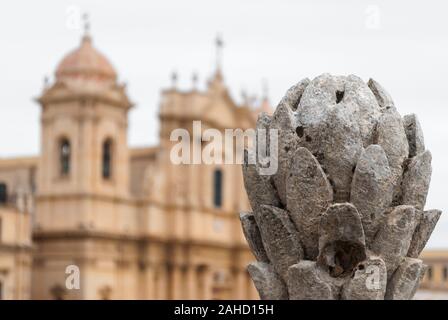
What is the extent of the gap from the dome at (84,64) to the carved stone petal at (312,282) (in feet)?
110

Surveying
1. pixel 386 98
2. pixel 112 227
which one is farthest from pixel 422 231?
pixel 112 227

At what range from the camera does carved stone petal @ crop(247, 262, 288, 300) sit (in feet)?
27.0

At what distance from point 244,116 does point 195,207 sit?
18.9 feet

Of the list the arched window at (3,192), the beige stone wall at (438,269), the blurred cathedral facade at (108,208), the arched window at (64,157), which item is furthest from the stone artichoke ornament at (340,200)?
the beige stone wall at (438,269)

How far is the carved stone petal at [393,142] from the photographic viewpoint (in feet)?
26.6

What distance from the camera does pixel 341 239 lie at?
7.89m

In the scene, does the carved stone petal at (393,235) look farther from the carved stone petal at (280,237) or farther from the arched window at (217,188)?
the arched window at (217,188)

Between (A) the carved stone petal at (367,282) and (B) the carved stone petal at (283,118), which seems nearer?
(A) the carved stone petal at (367,282)

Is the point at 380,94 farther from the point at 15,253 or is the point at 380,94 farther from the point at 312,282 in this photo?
the point at 15,253

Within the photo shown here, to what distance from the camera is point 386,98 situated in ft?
28.1

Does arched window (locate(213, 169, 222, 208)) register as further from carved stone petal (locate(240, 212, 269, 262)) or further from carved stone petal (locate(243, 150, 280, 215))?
carved stone petal (locate(243, 150, 280, 215))

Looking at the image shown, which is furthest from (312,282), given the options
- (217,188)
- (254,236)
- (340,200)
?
(217,188)
